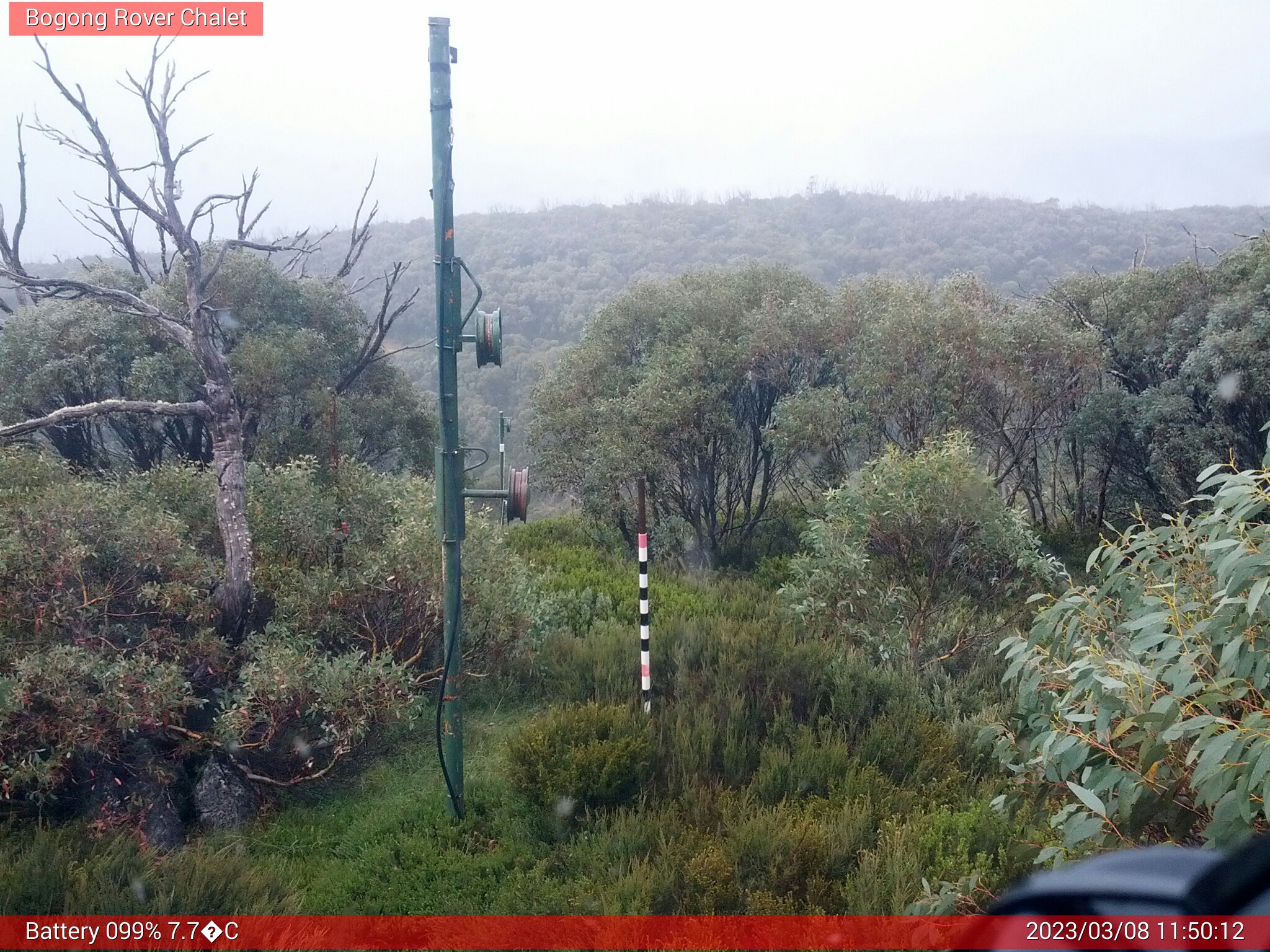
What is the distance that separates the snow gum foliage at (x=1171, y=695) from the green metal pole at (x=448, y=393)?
3298 mm

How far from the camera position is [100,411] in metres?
5.69

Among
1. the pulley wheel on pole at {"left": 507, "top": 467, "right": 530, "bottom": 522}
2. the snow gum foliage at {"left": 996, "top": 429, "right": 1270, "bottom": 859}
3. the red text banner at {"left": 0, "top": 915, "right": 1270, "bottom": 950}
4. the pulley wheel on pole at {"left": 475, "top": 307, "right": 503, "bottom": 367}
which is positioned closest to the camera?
the snow gum foliage at {"left": 996, "top": 429, "right": 1270, "bottom": 859}

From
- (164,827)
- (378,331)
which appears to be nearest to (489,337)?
(164,827)

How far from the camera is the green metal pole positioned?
16.4 feet

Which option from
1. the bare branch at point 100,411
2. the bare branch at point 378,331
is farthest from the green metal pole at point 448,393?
the bare branch at point 378,331

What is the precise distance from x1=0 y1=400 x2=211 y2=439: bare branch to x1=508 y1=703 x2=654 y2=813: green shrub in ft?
10.7

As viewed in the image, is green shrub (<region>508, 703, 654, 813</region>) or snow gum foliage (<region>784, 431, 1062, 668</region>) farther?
snow gum foliage (<region>784, 431, 1062, 668</region>)

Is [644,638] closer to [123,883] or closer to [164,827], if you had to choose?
[164,827]

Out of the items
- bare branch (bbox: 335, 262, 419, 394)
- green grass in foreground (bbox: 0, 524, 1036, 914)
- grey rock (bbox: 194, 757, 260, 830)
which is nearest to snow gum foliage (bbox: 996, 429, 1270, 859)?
green grass in foreground (bbox: 0, 524, 1036, 914)

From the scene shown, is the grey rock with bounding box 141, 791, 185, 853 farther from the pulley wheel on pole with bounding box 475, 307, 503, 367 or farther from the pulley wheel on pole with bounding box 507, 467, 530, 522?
the pulley wheel on pole with bounding box 475, 307, 503, 367

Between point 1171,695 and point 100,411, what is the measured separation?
618 cm

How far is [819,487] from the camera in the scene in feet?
48.1

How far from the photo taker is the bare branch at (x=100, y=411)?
17.5 feet

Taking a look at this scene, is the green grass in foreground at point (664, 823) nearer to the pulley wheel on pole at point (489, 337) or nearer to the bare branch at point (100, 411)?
the bare branch at point (100, 411)
